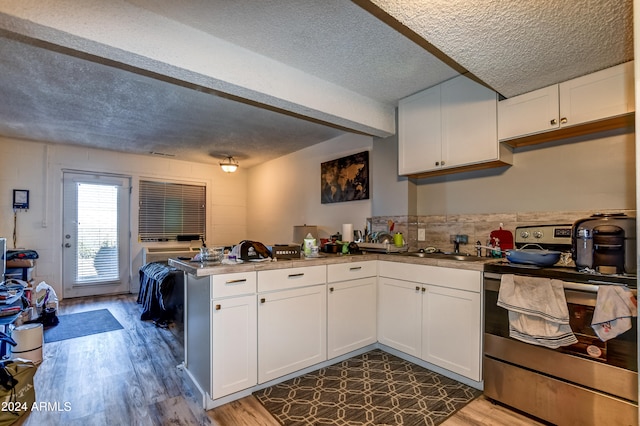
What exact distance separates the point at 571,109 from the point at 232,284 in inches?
104

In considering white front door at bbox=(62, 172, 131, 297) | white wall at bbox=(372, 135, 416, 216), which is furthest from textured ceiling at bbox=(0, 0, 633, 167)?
white front door at bbox=(62, 172, 131, 297)

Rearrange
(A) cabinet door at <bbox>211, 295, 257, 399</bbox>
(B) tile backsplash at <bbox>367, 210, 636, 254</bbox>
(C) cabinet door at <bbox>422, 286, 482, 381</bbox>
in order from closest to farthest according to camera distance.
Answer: (A) cabinet door at <bbox>211, 295, 257, 399</bbox>
(C) cabinet door at <bbox>422, 286, 482, 381</bbox>
(B) tile backsplash at <bbox>367, 210, 636, 254</bbox>

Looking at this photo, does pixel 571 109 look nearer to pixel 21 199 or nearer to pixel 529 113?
pixel 529 113

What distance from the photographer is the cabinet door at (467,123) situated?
103 inches

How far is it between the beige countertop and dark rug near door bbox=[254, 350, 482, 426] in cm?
90

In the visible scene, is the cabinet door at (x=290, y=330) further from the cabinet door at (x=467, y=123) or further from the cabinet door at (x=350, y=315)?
the cabinet door at (x=467, y=123)

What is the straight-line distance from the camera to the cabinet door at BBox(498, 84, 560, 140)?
2.29 meters

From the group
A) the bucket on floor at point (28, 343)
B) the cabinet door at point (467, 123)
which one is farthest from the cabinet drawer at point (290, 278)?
the bucket on floor at point (28, 343)

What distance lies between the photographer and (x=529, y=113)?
2402 millimetres

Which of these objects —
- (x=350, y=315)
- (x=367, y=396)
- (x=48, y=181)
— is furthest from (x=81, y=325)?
(x=367, y=396)

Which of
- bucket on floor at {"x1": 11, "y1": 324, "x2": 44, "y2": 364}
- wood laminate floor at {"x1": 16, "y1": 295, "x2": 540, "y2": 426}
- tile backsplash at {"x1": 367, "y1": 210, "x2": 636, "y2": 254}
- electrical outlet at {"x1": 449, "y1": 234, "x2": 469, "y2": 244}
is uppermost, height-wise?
tile backsplash at {"x1": 367, "y1": 210, "x2": 636, "y2": 254}

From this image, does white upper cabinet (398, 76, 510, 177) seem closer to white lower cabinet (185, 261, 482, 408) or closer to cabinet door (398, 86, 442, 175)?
cabinet door (398, 86, 442, 175)

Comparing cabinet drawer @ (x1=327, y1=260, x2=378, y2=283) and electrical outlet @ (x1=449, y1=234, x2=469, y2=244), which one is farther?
electrical outlet @ (x1=449, y1=234, x2=469, y2=244)

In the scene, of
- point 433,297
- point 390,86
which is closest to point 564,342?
point 433,297
